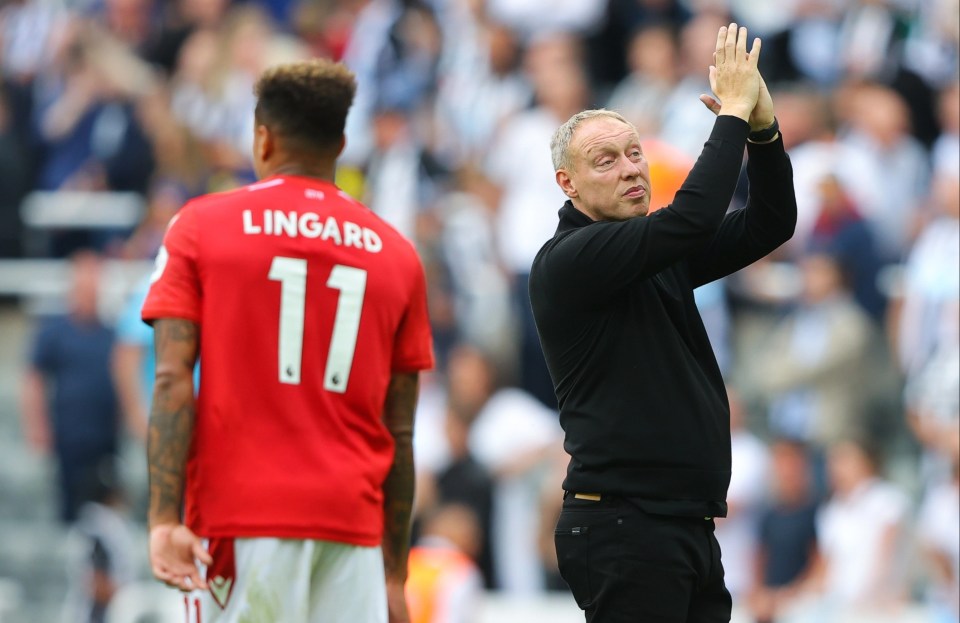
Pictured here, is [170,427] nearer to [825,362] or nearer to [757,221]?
[757,221]

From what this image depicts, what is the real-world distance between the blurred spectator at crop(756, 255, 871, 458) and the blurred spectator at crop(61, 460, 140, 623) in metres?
4.70

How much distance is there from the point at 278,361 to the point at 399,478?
0.58 meters

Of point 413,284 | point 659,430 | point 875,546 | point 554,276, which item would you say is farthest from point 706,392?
point 875,546

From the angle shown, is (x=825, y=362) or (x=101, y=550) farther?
(x=101, y=550)

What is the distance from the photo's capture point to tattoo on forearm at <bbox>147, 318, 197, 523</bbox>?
182 inches

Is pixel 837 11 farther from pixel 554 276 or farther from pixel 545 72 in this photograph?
pixel 554 276

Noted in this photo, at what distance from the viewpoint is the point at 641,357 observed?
4.57 metres

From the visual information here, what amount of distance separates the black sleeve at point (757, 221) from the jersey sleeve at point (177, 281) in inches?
56.1

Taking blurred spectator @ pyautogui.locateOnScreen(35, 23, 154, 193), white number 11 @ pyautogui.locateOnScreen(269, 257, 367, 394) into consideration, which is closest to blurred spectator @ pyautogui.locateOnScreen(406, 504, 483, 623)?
white number 11 @ pyautogui.locateOnScreen(269, 257, 367, 394)

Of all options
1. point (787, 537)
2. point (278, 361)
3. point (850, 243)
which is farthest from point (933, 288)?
point (278, 361)

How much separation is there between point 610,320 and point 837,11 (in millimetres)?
8240

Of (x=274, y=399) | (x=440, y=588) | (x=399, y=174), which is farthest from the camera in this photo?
(x=399, y=174)

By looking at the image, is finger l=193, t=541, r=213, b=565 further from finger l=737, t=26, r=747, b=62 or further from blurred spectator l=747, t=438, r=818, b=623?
blurred spectator l=747, t=438, r=818, b=623

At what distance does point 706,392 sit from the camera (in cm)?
461
